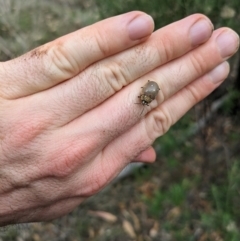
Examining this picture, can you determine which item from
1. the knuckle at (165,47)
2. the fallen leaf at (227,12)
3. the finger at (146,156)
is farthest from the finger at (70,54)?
the fallen leaf at (227,12)

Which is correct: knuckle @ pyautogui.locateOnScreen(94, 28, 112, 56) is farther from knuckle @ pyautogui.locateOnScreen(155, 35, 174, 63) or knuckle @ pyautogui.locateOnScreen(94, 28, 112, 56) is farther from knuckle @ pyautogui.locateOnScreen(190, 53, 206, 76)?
knuckle @ pyautogui.locateOnScreen(190, 53, 206, 76)

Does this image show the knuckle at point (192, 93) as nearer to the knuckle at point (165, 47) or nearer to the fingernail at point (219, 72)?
the fingernail at point (219, 72)

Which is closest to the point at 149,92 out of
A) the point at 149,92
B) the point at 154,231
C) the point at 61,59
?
the point at 149,92

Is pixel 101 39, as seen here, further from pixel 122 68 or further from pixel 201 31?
pixel 201 31

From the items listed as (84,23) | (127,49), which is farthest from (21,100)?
(84,23)

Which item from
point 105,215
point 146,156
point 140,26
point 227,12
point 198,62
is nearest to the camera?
point 140,26

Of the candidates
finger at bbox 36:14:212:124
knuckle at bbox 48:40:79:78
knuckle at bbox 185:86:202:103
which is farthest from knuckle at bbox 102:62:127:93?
knuckle at bbox 185:86:202:103

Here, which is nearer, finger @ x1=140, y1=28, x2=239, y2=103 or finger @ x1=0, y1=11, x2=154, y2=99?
finger @ x1=0, y1=11, x2=154, y2=99
